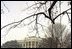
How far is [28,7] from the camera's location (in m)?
4.41

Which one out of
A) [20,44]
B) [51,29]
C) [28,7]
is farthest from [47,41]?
[28,7]

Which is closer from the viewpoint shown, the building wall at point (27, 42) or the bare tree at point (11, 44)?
the bare tree at point (11, 44)

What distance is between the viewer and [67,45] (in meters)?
4.53

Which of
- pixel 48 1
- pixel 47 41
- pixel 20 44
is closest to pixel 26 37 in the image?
pixel 20 44

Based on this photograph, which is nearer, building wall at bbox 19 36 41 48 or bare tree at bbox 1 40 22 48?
bare tree at bbox 1 40 22 48

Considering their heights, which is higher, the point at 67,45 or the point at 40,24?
the point at 40,24

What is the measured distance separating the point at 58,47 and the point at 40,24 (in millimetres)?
689

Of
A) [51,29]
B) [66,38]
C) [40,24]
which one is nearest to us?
[40,24]

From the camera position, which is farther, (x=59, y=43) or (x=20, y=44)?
(x=20, y=44)

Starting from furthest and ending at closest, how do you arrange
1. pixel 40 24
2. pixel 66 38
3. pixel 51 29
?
pixel 66 38
pixel 51 29
pixel 40 24

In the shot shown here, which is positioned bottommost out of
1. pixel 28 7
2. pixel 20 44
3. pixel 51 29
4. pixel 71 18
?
pixel 20 44

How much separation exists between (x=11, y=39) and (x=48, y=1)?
1.37 meters

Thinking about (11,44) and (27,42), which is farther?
(27,42)

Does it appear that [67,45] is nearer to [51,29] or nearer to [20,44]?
[51,29]
